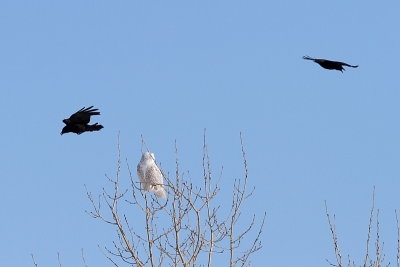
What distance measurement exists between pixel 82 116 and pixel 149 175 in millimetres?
1078

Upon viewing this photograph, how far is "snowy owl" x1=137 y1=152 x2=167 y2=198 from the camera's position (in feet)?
35.2

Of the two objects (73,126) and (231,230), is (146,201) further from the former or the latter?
(73,126)

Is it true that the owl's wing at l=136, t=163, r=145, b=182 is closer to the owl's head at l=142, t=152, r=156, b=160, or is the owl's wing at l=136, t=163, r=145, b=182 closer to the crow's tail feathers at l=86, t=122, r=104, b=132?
the owl's head at l=142, t=152, r=156, b=160

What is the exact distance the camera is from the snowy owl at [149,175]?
1072cm

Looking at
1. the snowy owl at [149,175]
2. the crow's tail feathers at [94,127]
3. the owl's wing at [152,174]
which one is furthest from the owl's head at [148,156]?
the crow's tail feathers at [94,127]

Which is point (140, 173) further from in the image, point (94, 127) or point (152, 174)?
point (94, 127)

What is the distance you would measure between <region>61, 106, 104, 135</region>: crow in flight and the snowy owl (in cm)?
79

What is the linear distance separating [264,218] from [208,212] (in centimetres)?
58

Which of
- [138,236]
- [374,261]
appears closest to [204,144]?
[138,236]

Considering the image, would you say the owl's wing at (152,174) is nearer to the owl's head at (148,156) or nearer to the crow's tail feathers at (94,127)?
the owl's head at (148,156)

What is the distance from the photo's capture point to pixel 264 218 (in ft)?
30.6

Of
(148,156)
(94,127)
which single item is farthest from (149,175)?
(94,127)

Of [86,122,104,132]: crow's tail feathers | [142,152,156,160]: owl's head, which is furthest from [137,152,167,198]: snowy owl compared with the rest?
[86,122,104,132]: crow's tail feathers

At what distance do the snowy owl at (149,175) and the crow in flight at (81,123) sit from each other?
0.79 m
